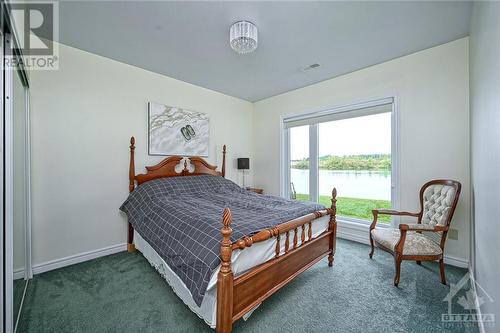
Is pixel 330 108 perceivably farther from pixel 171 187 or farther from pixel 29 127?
pixel 29 127

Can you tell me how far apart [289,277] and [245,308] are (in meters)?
0.57

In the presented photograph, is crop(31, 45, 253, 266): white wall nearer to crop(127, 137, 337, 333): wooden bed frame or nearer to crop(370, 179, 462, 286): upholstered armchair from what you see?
crop(127, 137, 337, 333): wooden bed frame

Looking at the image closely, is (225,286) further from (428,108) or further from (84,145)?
(428,108)

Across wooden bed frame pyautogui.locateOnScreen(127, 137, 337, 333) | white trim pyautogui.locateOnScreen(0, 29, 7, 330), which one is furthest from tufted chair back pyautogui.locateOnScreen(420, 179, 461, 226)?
white trim pyautogui.locateOnScreen(0, 29, 7, 330)

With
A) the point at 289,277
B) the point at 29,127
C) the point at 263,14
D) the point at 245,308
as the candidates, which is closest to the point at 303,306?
the point at 289,277

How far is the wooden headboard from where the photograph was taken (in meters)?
2.94

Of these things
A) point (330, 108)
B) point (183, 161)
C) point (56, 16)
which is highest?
point (56, 16)

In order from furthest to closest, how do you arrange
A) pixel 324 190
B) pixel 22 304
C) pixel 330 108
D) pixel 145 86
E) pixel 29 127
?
pixel 324 190, pixel 330 108, pixel 145 86, pixel 29 127, pixel 22 304

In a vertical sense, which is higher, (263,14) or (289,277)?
(263,14)

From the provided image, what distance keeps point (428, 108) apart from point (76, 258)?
186 inches

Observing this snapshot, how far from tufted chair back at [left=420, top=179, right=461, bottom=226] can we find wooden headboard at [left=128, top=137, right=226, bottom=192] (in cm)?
306

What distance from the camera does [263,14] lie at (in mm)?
1977

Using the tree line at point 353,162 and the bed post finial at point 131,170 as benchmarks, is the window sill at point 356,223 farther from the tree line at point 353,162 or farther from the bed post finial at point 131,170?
the bed post finial at point 131,170

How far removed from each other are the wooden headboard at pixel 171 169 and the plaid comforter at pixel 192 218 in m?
0.24
